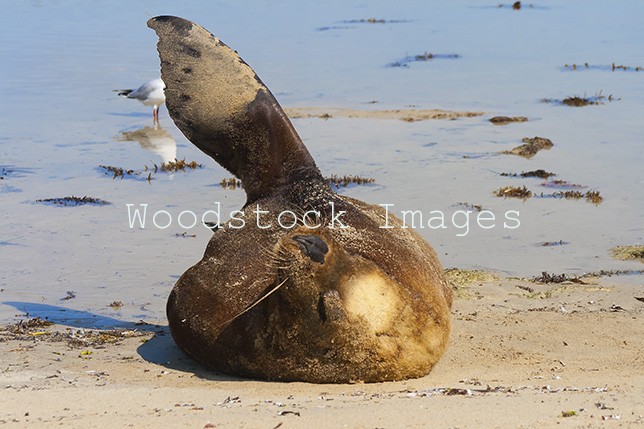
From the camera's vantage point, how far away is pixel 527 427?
5.01 meters

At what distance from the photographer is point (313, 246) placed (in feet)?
18.8

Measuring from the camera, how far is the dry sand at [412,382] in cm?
521

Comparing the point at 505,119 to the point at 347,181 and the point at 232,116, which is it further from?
the point at 232,116

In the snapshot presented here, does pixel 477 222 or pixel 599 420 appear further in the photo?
pixel 477 222

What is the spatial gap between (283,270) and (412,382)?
1.02 metres

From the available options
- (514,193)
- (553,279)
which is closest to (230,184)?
(514,193)

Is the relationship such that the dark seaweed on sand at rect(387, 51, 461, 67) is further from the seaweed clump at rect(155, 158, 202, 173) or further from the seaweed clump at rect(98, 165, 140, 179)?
the seaweed clump at rect(98, 165, 140, 179)

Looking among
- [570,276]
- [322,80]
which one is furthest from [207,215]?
[322,80]

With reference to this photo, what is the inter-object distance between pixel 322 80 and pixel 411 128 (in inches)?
206

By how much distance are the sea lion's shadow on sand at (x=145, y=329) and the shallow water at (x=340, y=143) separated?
59 millimetres

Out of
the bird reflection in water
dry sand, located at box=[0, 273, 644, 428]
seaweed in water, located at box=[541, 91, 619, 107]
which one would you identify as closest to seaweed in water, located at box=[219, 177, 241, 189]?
the bird reflection in water

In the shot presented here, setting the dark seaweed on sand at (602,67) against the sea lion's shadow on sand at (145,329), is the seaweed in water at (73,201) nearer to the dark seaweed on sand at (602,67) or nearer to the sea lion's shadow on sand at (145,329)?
the sea lion's shadow on sand at (145,329)

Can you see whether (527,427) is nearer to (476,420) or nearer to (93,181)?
(476,420)

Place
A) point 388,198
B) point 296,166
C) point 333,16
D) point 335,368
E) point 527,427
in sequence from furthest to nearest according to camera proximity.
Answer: point 333,16, point 388,198, point 296,166, point 335,368, point 527,427
